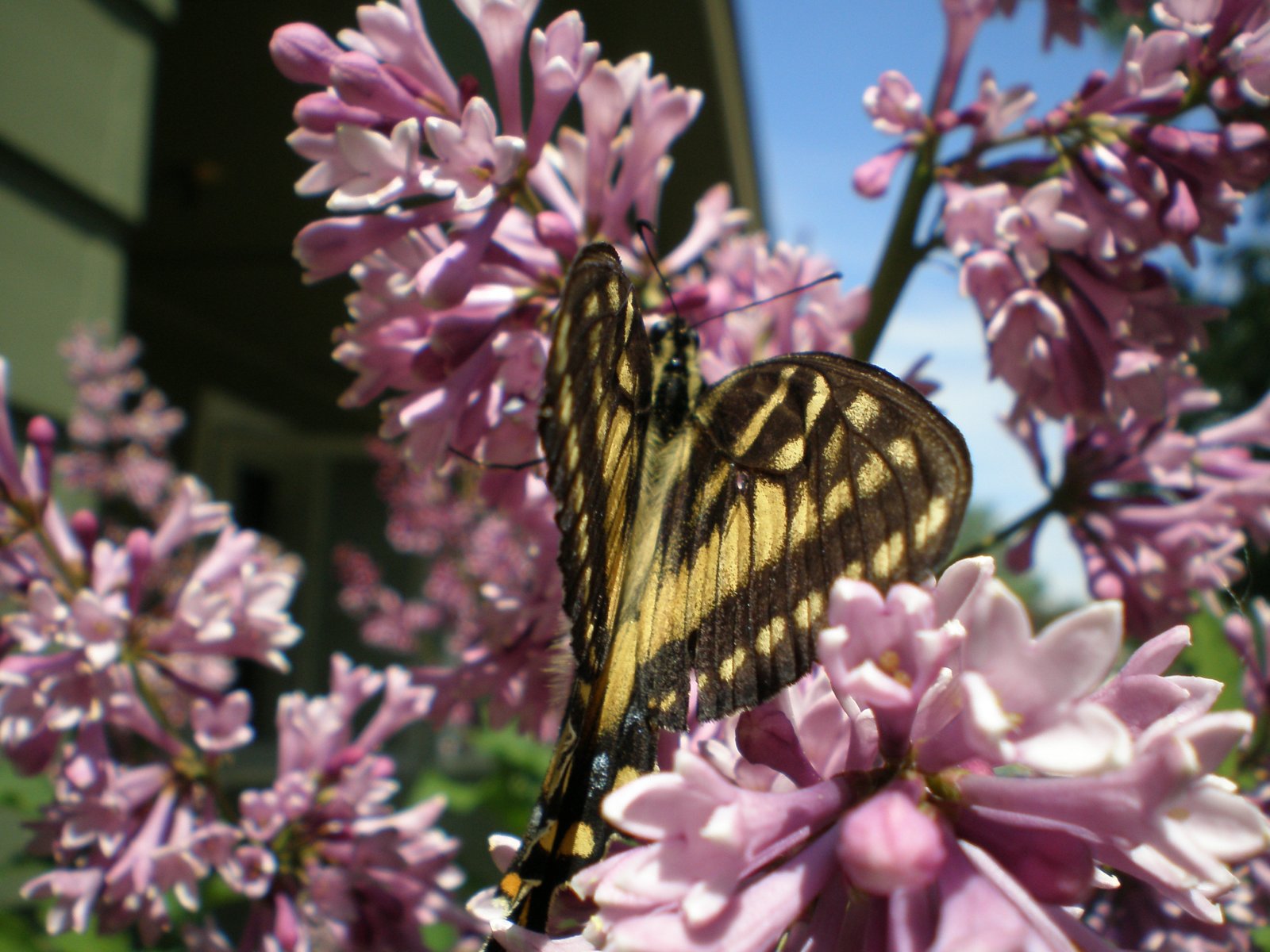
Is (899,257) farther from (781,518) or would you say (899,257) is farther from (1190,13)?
(781,518)

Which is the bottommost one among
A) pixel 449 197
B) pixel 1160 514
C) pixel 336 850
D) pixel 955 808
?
pixel 336 850

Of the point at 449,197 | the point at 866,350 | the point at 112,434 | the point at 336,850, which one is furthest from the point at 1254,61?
the point at 112,434

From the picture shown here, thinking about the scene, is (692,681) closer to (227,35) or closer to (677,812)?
(677,812)

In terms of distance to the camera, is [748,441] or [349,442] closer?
[748,441]

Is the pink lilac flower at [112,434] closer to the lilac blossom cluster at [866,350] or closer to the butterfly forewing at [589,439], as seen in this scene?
the lilac blossom cluster at [866,350]

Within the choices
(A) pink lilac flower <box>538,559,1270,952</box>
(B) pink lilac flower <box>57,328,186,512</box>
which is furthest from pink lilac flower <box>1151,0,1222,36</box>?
(B) pink lilac flower <box>57,328,186,512</box>

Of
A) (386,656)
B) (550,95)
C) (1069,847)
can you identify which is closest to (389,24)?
(550,95)

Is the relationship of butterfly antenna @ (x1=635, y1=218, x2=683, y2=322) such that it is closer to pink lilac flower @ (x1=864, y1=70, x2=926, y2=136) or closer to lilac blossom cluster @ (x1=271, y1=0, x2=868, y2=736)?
lilac blossom cluster @ (x1=271, y1=0, x2=868, y2=736)

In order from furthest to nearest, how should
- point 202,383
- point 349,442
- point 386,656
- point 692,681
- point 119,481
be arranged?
point 349,442 → point 386,656 → point 202,383 → point 119,481 → point 692,681
